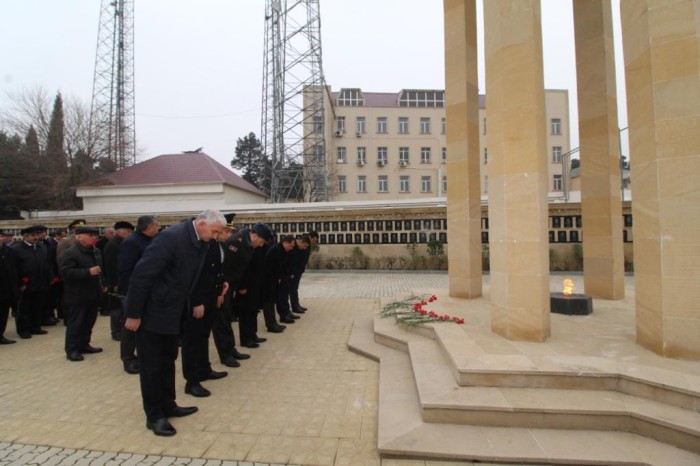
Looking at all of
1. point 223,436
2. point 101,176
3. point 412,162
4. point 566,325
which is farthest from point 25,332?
point 412,162

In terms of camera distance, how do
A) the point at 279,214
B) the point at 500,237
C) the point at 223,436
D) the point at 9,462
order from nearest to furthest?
the point at 9,462
the point at 223,436
the point at 500,237
the point at 279,214

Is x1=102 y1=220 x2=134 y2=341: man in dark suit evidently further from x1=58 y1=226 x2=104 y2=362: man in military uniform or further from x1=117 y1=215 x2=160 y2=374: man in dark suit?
x1=117 y1=215 x2=160 y2=374: man in dark suit

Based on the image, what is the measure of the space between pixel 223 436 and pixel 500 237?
3.71 meters

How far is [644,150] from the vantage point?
4.07 metres

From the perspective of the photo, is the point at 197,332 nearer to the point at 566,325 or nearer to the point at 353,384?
the point at 353,384

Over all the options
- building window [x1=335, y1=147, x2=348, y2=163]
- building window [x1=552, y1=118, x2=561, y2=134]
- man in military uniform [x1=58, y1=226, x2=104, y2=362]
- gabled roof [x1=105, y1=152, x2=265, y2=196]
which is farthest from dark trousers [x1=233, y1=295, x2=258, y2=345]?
building window [x1=552, y1=118, x2=561, y2=134]

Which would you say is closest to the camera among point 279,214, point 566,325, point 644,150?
point 644,150

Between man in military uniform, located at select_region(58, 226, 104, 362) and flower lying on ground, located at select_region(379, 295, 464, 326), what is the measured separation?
462 cm

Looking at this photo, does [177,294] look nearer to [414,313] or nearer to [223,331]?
[223,331]

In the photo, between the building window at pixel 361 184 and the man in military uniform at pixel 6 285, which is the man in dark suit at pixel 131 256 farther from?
the building window at pixel 361 184

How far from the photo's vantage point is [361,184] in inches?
1617

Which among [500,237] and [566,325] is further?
[566,325]

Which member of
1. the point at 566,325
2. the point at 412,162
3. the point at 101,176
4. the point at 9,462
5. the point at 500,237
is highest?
the point at 412,162

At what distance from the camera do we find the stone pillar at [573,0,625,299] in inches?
278
